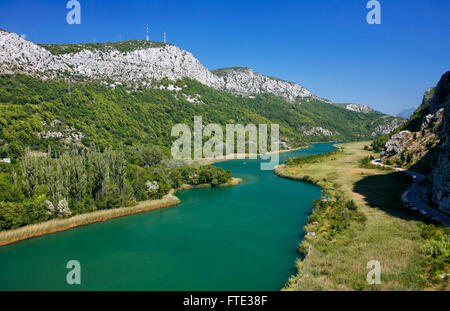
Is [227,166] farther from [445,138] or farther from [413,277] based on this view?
[413,277]

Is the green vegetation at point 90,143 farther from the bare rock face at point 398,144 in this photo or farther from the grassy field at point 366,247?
the bare rock face at point 398,144

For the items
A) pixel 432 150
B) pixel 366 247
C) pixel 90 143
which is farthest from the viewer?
pixel 90 143

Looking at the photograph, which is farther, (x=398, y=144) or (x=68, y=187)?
(x=398, y=144)

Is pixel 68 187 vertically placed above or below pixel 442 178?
below

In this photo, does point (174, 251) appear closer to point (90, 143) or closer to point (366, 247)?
point (366, 247)

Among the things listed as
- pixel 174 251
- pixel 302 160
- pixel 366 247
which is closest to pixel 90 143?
pixel 174 251

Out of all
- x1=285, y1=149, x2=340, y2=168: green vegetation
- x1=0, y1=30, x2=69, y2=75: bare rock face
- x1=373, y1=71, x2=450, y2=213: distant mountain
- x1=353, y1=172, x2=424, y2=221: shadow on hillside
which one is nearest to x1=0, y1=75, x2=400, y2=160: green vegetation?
x1=0, y1=30, x2=69, y2=75: bare rock face

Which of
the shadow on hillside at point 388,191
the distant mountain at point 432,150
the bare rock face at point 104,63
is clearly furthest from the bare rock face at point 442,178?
the bare rock face at point 104,63
